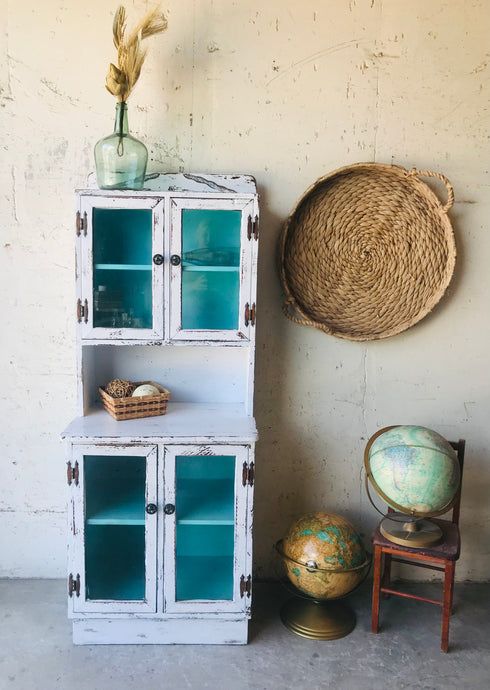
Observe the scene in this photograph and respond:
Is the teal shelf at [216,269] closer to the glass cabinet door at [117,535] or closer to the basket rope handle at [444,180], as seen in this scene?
the glass cabinet door at [117,535]

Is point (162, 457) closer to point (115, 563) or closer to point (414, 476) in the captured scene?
point (115, 563)

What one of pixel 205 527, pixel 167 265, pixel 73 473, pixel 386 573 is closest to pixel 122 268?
pixel 167 265

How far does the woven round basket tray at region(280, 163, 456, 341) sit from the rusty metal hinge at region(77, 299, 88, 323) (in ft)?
2.84

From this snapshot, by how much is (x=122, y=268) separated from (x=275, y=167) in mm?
850

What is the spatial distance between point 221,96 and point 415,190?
0.95 meters

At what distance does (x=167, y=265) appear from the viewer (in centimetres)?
242

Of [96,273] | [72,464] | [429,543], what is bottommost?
[429,543]

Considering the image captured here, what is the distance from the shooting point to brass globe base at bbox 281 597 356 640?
2492mm

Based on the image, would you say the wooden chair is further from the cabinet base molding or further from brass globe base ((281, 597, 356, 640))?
the cabinet base molding

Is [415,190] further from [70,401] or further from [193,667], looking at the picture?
[193,667]

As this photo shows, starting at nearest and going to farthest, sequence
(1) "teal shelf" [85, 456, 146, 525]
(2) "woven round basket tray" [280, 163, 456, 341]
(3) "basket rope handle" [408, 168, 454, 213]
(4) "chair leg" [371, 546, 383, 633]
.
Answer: (1) "teal shelf" [85, 456, 146, 525], (4) "chair leg" [371, 546, 383, 633], (3) "basket rope handle" [408, 168, 454, 213], (2) "woven round basket tray" [280, 163, 456, 341]

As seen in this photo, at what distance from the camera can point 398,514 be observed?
266 cm

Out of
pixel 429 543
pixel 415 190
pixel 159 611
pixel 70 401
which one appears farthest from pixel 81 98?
pixel 429 543

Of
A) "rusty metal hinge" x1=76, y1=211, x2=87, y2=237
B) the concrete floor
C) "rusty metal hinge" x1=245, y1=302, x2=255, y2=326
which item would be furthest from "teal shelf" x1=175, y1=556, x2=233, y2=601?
"rusty metal hinge" x1=76, y1=211, x2=87, y2=237
